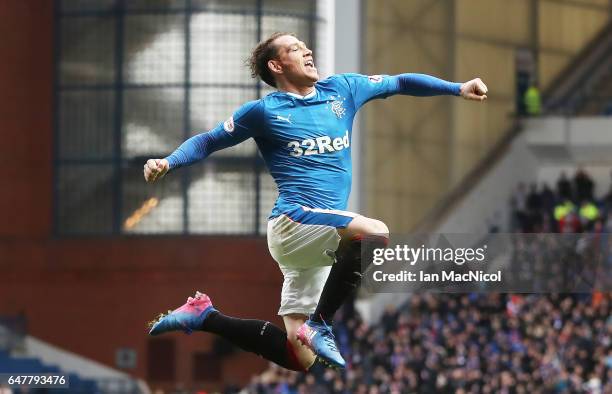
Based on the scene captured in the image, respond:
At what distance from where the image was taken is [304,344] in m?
11.4

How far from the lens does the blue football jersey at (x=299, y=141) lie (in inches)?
448

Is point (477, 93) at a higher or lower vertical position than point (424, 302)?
higher

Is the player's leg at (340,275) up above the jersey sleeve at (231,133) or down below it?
below

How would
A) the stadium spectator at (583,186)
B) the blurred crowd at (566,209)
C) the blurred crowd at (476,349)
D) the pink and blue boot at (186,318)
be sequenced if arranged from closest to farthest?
1. the pink and blue boot at (186,318)
2. the blurred crowd at (476,349)
3. the blurred crowd at (566,209)
4. the stadium spectator at (583,186)

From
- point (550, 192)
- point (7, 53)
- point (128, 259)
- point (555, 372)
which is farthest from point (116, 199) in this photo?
point (555, 372)

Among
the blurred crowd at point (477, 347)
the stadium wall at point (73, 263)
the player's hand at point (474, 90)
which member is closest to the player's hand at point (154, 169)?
the player's hand at point (474, 90)

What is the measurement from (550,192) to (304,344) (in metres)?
23.7

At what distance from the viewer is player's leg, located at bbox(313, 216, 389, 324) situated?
36.3 ft

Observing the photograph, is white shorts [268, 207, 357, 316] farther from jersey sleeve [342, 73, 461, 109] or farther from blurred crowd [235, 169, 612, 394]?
blurred crowd [235, 169, 612, 394]

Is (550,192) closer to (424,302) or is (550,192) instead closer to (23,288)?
(424,302)

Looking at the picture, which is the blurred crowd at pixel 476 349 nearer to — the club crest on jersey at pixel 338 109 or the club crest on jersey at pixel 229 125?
the club crest on jersey at pixel 338 109

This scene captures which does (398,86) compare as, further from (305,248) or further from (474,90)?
(305,248)

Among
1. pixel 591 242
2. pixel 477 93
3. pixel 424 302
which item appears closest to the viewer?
pixel 477 93

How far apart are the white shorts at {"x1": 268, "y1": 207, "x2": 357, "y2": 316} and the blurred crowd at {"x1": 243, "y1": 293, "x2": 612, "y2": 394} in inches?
584
